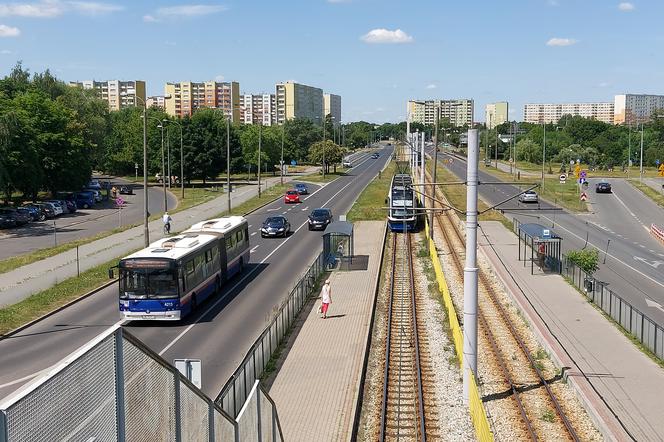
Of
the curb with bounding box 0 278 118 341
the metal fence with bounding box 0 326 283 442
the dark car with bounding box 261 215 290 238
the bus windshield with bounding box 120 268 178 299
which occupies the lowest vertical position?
the curb with bounding box 0 278 118 341

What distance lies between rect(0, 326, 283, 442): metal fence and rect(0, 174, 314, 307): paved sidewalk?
22.9m

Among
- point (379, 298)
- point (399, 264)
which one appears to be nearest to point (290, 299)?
point (379, 298)

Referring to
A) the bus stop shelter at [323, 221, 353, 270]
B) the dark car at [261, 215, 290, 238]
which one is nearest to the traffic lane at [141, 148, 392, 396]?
the bus stop shelter at [323, 221, 353, 270]

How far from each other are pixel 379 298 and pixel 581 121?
480 feet

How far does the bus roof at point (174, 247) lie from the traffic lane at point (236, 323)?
7.99 ft

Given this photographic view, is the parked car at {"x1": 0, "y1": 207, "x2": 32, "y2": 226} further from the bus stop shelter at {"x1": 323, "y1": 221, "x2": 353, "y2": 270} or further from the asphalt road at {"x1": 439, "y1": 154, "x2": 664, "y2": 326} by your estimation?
the asphalt road at {"x1": 439, "y1": 154, "x2": 664, "y2": 326}

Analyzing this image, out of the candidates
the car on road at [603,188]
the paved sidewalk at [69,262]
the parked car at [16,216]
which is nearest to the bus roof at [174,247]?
the paved sidewalk at [69,262]

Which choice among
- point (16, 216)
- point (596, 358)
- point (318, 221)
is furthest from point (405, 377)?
point (16, 216)

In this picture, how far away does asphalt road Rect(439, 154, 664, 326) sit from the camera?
1267 inches

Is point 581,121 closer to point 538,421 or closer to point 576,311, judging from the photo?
point 576,311

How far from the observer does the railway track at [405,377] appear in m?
15.8

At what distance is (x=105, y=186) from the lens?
8794 centimetres

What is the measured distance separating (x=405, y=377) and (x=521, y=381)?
9.78ft

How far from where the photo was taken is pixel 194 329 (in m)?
24.0
